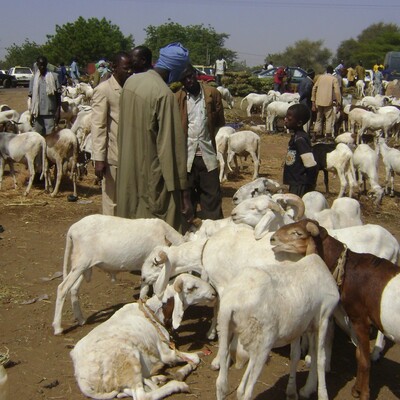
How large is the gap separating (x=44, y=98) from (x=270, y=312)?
889cm

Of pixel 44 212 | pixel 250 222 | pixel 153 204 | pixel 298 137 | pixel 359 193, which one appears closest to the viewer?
pixel 250 222

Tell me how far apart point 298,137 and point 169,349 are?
2679 millimetres

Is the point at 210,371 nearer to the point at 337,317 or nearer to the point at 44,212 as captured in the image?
the point at 337,317

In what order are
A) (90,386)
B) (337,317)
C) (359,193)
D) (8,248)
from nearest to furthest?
(90,386)
(337,317)
(8,248)
(359,193)

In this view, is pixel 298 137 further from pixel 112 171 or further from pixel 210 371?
pixel 210 371

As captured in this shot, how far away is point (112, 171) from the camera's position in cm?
603

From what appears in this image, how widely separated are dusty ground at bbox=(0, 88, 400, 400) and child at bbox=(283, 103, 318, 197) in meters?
1.67

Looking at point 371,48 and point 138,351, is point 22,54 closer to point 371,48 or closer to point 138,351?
point 371,48

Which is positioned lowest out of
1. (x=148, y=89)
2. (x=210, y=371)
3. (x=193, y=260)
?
(x=210, y=371)

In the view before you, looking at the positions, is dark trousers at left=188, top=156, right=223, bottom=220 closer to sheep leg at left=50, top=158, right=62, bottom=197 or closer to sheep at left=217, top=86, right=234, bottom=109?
sheep leg at left=50, top=158, right=62, bottom=197

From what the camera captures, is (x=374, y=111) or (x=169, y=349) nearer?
(x=169, y=349)

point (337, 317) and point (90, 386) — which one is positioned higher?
point (337, 317)

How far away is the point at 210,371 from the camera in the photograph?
14.7ft

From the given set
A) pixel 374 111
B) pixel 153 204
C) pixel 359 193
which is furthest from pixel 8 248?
pixel 374 111
